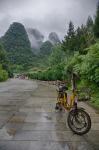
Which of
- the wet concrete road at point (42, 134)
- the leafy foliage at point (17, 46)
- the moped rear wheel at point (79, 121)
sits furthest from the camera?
the leafy foliage at point (17, 46)

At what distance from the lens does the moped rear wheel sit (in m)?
8.67

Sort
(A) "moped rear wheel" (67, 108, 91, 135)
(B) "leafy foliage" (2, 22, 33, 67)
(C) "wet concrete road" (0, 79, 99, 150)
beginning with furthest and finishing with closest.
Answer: (B) "leafy foliage" (2, 22, 33, 67) < (A) "moped rear wheel" (67, 108, 91, 135) < (C) "wet concrete road" (0, 79, 99, 150)

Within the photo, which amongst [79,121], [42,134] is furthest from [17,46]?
[42,134]

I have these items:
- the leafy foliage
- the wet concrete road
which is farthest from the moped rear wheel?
the leafy foliage

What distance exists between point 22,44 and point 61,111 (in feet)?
548

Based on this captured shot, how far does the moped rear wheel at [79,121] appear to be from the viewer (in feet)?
28.5

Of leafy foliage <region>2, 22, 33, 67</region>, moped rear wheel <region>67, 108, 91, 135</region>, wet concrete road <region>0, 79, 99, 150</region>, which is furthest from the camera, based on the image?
leafy foliage <region>2, 22, 33, 67</region>

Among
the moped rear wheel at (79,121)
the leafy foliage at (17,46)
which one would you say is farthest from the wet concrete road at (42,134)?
the leafy foliage at (17,46)

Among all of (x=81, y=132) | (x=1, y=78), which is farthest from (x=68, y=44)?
(x=81, y=132)

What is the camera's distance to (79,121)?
884cm

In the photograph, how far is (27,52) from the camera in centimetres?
17362

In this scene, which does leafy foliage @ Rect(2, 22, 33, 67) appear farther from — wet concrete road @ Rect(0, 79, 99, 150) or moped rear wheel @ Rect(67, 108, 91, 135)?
moped rear wheel @ Rect(67, 108, 91, 135)

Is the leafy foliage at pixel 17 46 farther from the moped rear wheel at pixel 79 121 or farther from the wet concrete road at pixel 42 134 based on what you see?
the moped rear wheel at pixel 79 121

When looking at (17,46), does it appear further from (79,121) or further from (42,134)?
(42,134)
